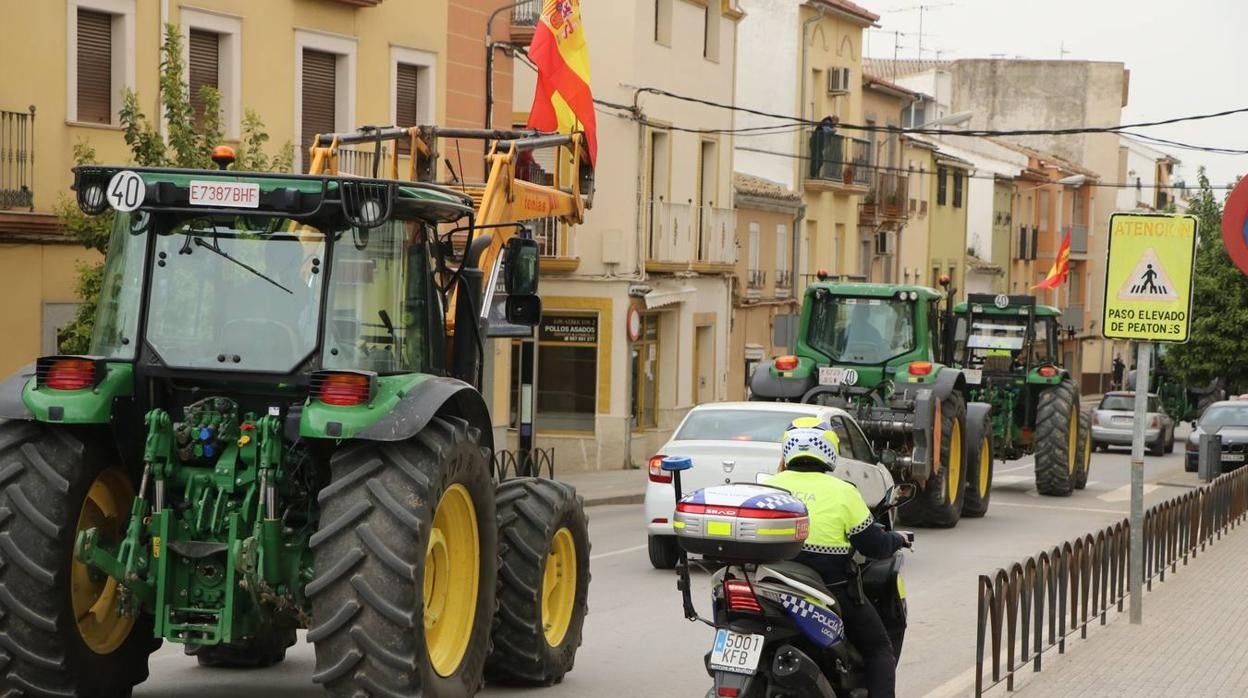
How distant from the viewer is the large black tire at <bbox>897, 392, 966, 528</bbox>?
70.5ft

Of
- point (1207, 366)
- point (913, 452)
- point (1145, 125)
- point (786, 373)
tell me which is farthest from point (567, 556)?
point (1207, 366)

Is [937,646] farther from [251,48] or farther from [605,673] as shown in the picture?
[251,48]

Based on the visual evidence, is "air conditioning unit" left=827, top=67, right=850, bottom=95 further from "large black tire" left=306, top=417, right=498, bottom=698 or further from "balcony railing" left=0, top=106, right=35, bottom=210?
"large black tire" left=306, top=417, right=498, bottom=698

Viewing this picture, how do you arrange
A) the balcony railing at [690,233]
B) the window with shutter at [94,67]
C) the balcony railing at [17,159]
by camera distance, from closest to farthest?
the balcony railing at [17,159]
the window with shutter at [94,67]
the balcony railing at [690,233]

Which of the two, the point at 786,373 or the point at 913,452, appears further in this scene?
the point at 786,373

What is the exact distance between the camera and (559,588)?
10.4m

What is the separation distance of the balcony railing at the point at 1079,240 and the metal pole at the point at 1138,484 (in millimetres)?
69017

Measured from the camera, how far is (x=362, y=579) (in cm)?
776

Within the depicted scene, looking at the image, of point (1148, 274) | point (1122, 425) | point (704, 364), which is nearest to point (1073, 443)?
point (704, 364)

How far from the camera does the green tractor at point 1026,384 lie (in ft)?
89.2

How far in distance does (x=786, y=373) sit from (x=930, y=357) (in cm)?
186

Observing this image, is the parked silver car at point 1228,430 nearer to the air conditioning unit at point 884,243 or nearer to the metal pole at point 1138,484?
the air conditioning unit at point 884,243

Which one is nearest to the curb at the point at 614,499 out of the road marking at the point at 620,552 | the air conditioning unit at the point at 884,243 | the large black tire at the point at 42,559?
the road marking at the point at 620,552

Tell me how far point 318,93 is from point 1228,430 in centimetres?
1853
